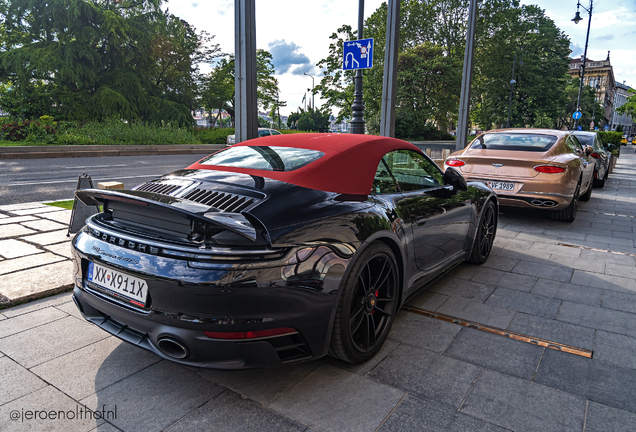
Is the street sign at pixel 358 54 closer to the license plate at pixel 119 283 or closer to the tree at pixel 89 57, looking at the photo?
the license plate at pixel 119 283

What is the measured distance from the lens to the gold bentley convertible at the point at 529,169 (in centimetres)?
678

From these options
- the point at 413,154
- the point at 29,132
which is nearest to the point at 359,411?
the point at 413,154

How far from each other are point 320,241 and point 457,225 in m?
2.14

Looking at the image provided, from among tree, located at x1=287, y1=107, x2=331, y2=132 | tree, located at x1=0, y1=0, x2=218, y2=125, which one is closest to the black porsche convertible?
tree, located at x1=0, y1=0, x2=218, y2=125

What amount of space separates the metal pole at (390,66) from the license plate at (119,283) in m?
7.39

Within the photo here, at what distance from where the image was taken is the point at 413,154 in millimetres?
3697

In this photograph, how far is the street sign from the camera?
29.9ft

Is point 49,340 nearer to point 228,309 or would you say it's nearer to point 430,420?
point 228,309

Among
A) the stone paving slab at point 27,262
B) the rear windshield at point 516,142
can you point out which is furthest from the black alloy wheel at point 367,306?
the rear windshield at point 516,142

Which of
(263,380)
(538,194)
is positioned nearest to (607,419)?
(263,380)

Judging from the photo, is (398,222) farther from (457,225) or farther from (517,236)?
(517,236)

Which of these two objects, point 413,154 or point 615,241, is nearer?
point 413,154

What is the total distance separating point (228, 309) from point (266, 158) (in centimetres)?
132

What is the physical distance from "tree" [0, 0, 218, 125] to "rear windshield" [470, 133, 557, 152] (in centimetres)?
2639
